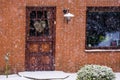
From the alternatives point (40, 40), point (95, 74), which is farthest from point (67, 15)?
point (95, 74)

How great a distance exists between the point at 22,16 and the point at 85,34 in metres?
2.58

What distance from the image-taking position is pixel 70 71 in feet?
60.2

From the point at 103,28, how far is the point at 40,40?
2.60 meters

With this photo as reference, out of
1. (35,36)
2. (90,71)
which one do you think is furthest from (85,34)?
(90,71)

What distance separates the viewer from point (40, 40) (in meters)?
18.2

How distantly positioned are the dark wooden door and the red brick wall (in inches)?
8.8

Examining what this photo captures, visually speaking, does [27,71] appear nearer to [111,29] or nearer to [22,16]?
[22,16]

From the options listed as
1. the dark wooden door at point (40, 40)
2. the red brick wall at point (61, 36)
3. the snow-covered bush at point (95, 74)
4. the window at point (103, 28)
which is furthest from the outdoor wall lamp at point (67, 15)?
the snow-covered bush at point (95, 74)

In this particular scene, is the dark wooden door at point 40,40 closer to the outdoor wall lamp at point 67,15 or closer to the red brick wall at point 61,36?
the red brick wall at point 61,36

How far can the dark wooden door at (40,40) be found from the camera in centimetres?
1814

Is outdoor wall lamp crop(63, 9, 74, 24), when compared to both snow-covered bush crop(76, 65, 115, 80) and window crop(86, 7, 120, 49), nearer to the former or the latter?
window crop(86, 7, 120, 49)

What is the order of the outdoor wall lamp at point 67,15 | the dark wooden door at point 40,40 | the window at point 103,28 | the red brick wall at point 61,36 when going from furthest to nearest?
the window at point 103,28, the dark wooden door at point 40,40, the outdoor wall lamp at point 67,15, the red brick wall at point 61,36

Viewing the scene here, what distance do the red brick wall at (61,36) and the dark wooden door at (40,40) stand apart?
0.73ft

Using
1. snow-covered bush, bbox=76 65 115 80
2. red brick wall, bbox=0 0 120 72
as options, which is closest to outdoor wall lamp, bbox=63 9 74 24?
red brick wall, bbox=0 0 120 72
